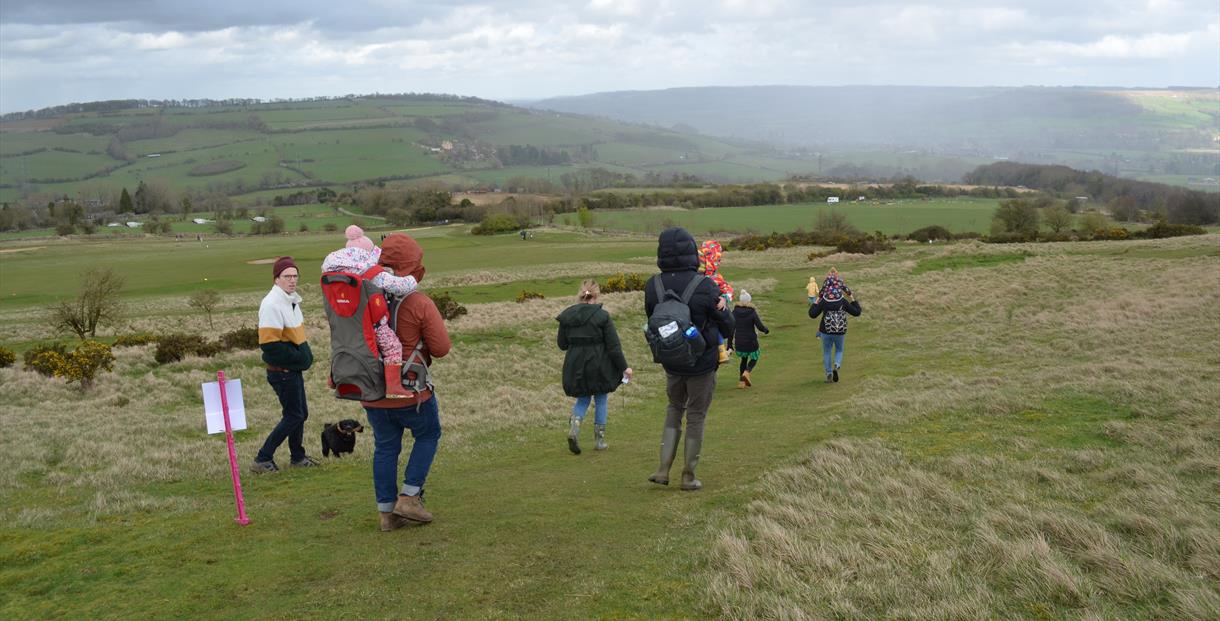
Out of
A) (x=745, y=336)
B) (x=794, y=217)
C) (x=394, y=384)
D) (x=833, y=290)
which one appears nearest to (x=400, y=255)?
(x=394, y=384)

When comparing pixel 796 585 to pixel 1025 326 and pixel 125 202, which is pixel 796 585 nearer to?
pixel 1025 326

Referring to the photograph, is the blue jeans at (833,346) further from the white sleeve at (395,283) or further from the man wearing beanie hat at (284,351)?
the white sleeve at (395,283)

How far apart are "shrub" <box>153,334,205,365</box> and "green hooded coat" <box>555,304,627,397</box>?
14359 millimetres

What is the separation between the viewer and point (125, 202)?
142500mm

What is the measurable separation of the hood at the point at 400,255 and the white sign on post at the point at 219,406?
88.0 inches

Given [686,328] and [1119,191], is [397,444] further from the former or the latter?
[1119,191]

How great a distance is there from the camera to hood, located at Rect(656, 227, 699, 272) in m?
8.32

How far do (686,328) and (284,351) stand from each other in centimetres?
497

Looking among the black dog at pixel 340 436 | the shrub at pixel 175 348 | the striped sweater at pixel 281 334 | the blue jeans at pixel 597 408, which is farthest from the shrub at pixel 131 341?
the blue jeans at pixel 597 408

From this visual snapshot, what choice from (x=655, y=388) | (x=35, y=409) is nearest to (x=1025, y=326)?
(x=655, y=388)

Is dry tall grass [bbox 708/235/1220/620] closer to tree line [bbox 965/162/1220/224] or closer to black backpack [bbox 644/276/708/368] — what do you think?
black backpack [bbox 644/276/708/368]

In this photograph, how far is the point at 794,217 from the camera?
10669 cm

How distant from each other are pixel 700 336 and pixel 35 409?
14.1 m

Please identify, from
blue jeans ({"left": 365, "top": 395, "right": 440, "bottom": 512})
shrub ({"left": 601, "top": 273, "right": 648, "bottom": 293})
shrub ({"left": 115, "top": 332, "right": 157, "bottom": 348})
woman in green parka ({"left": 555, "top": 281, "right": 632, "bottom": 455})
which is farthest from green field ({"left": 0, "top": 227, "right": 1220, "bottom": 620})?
shrub ({"left": 601, "top": 273, "right": 648, "bottom": 293})
